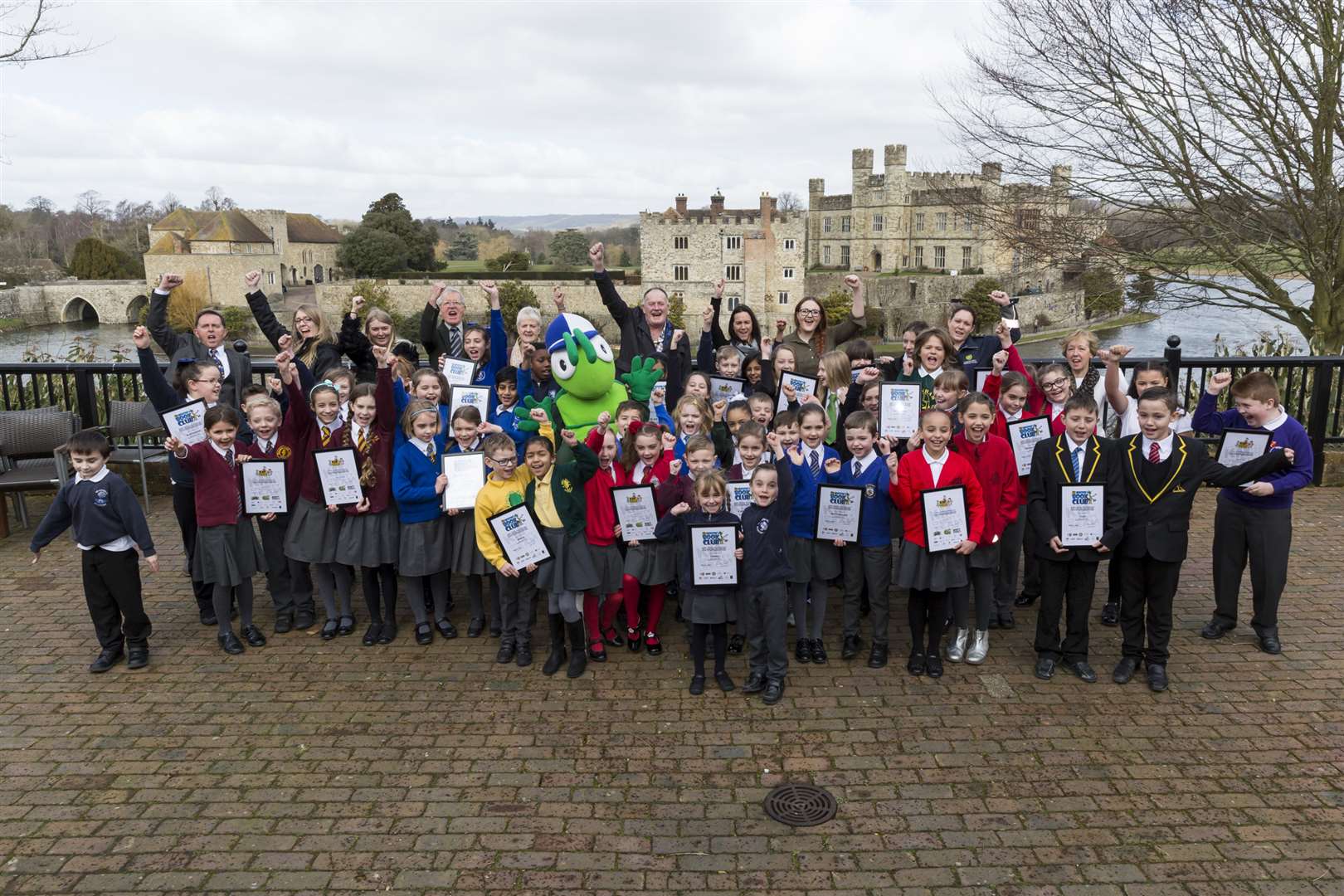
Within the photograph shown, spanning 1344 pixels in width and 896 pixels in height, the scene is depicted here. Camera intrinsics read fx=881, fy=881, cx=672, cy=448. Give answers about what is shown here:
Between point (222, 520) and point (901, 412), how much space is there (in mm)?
5275

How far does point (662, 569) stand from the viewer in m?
6.52

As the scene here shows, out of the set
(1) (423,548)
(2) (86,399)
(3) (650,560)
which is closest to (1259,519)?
(3) (650,560)

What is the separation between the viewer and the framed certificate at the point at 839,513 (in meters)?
6.23

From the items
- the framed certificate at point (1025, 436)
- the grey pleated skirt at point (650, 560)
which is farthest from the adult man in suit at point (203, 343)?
the framed certificate at point (1025, 436)

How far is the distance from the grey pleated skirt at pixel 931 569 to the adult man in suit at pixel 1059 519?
0.60 metres

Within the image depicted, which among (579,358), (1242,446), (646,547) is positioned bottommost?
(646,547)

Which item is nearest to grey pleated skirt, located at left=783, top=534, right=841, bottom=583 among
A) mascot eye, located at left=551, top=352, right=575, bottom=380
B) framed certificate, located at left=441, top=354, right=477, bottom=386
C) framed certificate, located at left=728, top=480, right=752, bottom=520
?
framed certificate, located at left=728, top=480, right=752, bottom=520

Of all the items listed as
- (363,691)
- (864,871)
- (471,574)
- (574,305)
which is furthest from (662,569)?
(574,305)

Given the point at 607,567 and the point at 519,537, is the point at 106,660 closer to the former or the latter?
the point at 519,537

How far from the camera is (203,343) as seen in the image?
7.51 meters

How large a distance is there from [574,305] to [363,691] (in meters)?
70.4

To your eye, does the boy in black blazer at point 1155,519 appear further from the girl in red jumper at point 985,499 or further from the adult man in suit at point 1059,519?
the girl in red jumper at point 985,499

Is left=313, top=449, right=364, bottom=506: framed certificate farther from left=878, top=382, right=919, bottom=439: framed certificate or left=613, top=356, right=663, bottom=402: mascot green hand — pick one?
left=878, top=382, right=919, bottom=439: framed certificate

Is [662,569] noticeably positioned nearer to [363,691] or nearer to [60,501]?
[363,691]
